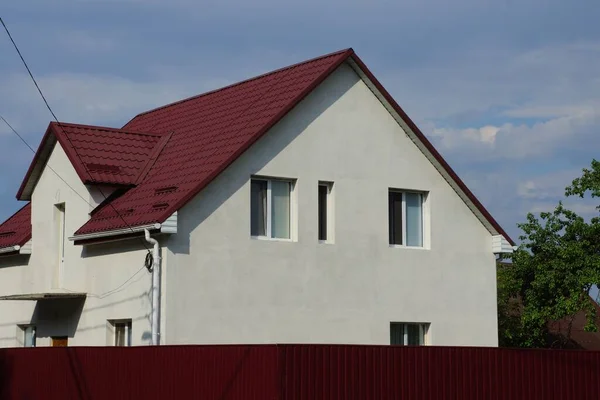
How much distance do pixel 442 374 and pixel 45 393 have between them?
27.8 feet

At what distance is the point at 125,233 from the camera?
23062mm

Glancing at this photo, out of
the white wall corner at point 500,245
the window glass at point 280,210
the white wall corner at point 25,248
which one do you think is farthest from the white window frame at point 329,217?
the white wall corner at point 25,248

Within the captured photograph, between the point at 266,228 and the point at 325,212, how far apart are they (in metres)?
1.65

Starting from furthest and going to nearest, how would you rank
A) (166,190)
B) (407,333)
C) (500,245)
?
(500,245)
(407,333)
(166,190)

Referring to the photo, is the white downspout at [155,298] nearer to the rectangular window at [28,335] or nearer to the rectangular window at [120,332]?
the rectangular window at [120,332]

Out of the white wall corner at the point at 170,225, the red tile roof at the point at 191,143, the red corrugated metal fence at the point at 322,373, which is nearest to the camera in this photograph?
the red corrugated metal fence at the point at 322,373

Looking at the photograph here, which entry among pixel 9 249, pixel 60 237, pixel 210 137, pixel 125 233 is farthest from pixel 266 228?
pixel 9 249

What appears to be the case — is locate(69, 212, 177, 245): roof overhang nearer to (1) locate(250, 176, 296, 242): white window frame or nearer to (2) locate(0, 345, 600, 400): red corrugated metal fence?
(1) locate(250, 176, 296, 242): white window frame

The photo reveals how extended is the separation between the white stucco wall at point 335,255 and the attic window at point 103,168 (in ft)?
11.7

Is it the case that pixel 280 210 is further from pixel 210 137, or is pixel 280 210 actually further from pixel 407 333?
pixel 407 333

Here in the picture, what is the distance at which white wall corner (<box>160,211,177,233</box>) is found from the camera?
21938mm

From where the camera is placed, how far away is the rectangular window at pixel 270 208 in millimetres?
23828

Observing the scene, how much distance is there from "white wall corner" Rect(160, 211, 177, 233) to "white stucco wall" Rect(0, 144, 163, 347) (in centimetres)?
128

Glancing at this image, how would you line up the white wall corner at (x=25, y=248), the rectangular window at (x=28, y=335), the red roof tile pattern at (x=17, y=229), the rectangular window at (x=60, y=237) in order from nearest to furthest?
the rectangular window at (x=60, y=237) < the white wall corner at (x=25, y=248) < the rectangular window at (x=28, y=335) < the red roof tile pattern at (x=17, y=229)
